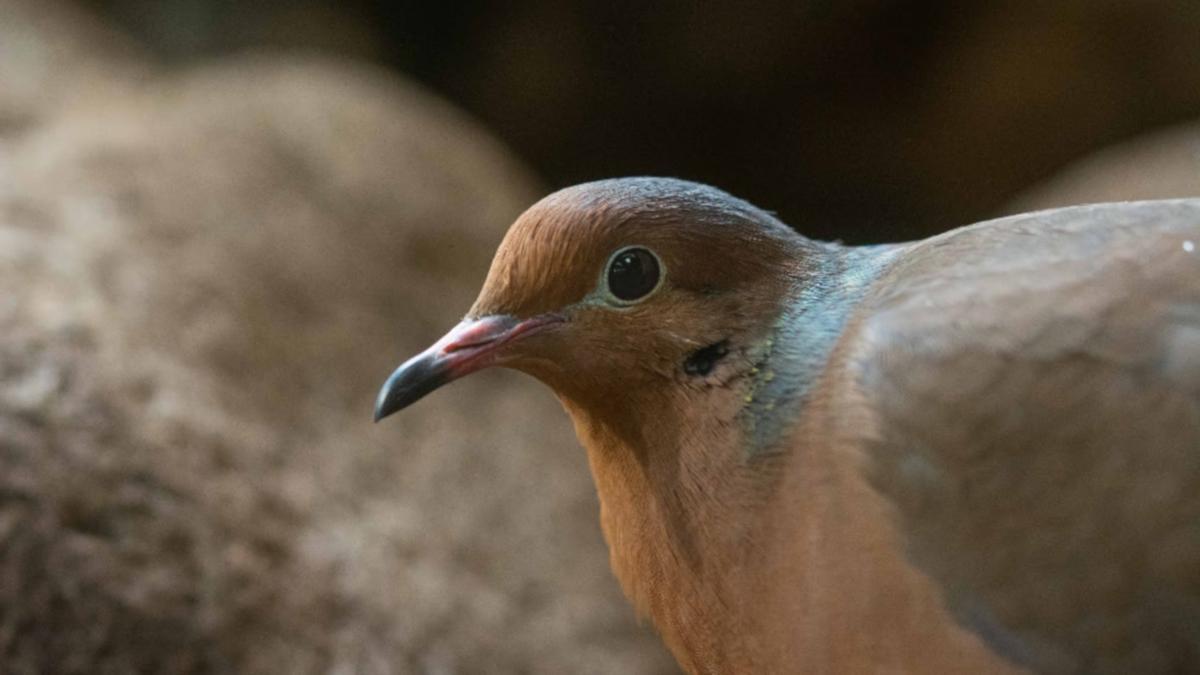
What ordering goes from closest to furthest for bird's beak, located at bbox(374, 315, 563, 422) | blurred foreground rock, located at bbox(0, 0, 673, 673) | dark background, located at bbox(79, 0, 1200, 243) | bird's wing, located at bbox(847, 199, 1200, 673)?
bird's wing, located at bbox(847, 199, 1200, 673)
bird's beak, located at bbox(374, 315, 563, 422)
blurred foreground rock, located at bbox(0, 0, 673, 673)
dark background, located at bbox(79, 0, 1200, 243)

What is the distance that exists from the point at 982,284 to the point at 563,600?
2.35 meters

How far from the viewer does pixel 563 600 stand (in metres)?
3.94

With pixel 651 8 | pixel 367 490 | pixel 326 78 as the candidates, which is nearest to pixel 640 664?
pixel 367 490

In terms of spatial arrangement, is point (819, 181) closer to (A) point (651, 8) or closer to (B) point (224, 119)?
(A) point (651, 8)

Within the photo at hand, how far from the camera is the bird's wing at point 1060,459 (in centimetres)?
173

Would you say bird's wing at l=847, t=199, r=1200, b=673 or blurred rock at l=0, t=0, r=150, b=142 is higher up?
blurred rock at l=0, t=0, r=150, b=142

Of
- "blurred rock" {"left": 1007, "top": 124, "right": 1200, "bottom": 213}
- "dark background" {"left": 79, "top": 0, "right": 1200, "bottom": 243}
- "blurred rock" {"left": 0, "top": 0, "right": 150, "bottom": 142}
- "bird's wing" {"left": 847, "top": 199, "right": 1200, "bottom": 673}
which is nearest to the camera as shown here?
"bird's wing" {"left": 847, "top": 199, "right": 1200, "bottom": 673}

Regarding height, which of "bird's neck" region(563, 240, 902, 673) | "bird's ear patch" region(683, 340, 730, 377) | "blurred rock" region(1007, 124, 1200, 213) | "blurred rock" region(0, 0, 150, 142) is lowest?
"blurred rock" region(1007, 124, 1200, 213)

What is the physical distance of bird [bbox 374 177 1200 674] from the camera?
5.73 feet

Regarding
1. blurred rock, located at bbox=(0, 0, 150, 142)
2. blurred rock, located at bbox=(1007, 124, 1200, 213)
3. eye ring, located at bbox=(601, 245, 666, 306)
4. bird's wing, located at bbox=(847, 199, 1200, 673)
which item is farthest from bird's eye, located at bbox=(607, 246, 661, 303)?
blurred rock, located at bbox=(0, 0, 150, 142)

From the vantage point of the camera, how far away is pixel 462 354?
2082mm

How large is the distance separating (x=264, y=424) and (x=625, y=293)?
205 centimetres

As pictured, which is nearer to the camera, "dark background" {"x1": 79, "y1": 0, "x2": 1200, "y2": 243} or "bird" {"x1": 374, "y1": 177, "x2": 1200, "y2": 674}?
"bird" {"x1": 374, "y1": 177, "x2": 1200, "y2": 674}

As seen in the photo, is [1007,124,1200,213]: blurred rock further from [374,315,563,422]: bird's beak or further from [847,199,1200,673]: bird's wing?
[374,315,563,422]: bird's beak
